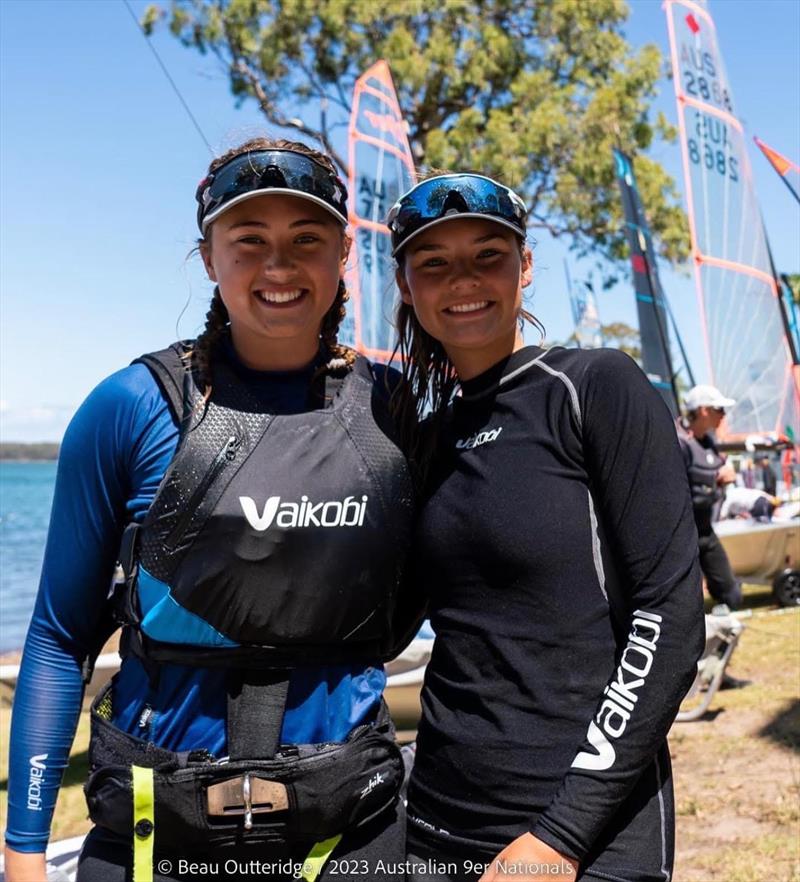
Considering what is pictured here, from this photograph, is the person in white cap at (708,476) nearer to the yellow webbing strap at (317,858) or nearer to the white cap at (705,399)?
the white cap at (705,399)

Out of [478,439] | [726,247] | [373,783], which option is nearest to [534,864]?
[373,783]

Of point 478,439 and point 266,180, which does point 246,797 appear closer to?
point 478,439

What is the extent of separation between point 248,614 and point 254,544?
0.34 feet

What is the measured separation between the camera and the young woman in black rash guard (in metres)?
1.26

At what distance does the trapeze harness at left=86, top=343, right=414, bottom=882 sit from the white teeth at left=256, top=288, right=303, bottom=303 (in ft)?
0.59

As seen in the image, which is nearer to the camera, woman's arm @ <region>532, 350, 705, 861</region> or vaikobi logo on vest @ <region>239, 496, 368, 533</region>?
woman's arm @ <region>532, 350, 705, 861</region>

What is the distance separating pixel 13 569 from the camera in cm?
2617

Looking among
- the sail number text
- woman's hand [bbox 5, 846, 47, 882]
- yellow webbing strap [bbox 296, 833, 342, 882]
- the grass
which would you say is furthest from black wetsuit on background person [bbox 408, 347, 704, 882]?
the sail number text

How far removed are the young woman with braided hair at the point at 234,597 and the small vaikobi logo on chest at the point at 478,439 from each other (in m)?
0.12

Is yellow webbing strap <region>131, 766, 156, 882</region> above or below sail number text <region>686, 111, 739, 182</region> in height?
below

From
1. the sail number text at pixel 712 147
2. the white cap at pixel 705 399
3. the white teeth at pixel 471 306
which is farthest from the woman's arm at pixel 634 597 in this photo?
the sail number text at pixel 712 147

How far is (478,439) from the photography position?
58.5 inches

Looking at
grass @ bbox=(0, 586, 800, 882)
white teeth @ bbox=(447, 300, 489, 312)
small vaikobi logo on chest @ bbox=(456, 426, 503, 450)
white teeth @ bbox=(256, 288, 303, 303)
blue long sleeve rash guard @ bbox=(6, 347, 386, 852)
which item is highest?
white teeth @ bbox=(256, 288, 303, 303)
